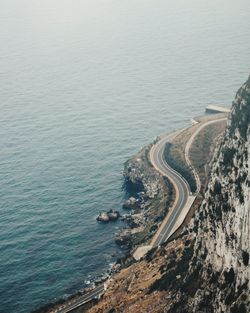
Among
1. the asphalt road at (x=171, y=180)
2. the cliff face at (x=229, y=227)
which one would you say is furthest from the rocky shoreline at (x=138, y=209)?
the cliff face at (x=229, y=227)

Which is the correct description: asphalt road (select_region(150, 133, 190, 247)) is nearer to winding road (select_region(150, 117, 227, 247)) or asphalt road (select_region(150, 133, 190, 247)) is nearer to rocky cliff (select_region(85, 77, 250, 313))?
winding road (select_region(150, 117, 227, 247))

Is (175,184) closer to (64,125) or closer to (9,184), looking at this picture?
(9,184)

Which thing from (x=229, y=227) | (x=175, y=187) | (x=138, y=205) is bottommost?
(x=138, y=205)

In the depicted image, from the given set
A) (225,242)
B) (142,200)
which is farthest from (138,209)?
(225,242)

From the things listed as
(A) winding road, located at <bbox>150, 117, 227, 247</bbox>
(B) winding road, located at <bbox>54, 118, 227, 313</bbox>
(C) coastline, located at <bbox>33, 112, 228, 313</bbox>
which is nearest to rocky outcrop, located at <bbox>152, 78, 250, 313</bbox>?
(B) winding road, located at <bbox>54, 118, 227, 313</bbox>

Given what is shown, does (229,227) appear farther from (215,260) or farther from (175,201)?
(175,201)

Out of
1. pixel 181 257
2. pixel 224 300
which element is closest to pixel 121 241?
pixel 181 257

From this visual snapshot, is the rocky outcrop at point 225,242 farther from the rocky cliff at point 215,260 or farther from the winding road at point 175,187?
the winding road at point 175,187

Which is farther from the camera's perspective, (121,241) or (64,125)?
(64,125)
